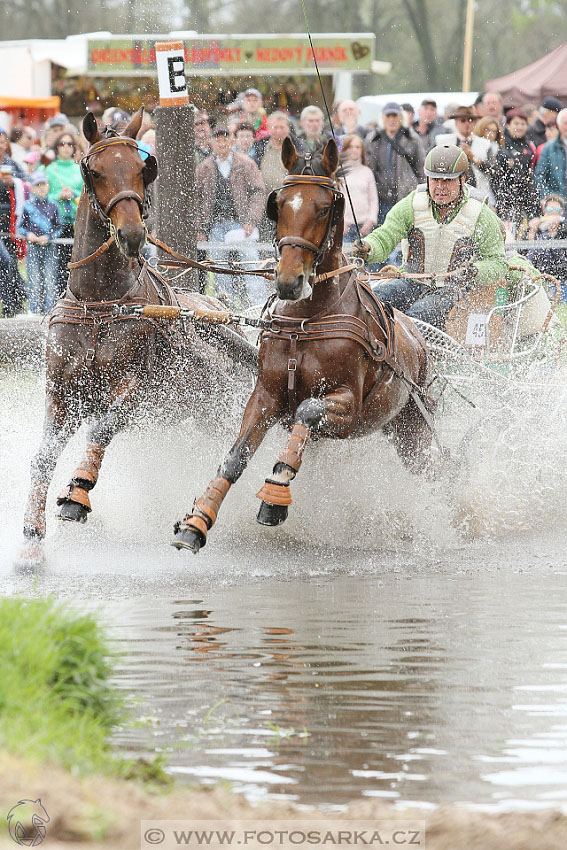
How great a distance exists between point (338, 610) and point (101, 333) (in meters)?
2.08

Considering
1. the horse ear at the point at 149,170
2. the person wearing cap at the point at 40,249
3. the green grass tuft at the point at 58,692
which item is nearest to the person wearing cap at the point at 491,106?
the person wearing cap at the point at 40,249

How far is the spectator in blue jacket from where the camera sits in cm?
1600

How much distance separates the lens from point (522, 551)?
325 inches

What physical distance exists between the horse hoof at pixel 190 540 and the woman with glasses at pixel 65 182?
8174 mm

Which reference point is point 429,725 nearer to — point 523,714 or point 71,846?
point 523,714

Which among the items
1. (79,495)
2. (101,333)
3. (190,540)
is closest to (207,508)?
(190,540)

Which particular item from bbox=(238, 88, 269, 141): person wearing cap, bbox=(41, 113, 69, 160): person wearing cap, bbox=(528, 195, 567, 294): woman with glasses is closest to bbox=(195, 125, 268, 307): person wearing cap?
bbox=(41, 113, 69, 160): person wearing cap

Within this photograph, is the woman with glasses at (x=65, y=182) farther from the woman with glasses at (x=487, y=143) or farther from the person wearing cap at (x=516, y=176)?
the person wearing cap at (x=516, y=176)

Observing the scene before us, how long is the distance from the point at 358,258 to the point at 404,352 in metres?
0.67

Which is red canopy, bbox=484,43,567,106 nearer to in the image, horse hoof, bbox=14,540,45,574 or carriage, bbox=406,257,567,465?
carriage, bbox=406,257,567,465

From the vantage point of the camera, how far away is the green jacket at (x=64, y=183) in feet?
49.3

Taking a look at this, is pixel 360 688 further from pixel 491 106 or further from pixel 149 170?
pixel 491 106

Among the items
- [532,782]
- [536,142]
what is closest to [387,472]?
[532,782]

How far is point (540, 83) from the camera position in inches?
963
